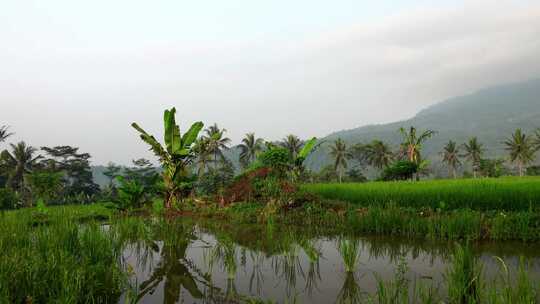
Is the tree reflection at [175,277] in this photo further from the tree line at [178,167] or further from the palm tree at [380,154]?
the palm tree at [380,154]

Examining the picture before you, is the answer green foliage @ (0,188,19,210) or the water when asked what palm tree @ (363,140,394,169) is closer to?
green foliage @ (0,188,19,210)

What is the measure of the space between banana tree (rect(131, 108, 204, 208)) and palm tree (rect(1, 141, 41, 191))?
32301 mm

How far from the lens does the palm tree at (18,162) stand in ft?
132

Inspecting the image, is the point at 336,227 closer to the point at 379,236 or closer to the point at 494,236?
the point at 379,236

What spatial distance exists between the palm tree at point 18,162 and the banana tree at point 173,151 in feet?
106

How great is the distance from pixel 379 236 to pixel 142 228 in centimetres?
514

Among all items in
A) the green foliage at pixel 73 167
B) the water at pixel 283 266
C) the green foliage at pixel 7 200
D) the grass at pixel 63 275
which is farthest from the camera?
the green foliage at pixel 73 167

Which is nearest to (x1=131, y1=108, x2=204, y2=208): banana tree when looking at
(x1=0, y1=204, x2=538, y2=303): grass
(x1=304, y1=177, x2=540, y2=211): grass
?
(x1=0, y1=204, x2=538, y2=303): grass

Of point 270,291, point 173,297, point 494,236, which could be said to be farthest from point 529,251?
point 173,297

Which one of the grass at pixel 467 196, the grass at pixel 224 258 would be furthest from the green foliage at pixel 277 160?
the grass at pixel 224 258

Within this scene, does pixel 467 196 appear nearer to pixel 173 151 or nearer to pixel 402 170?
pixel 173 151

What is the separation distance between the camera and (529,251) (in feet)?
21.5

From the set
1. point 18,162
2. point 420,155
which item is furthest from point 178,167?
point 420,155

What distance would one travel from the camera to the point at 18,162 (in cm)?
4075
